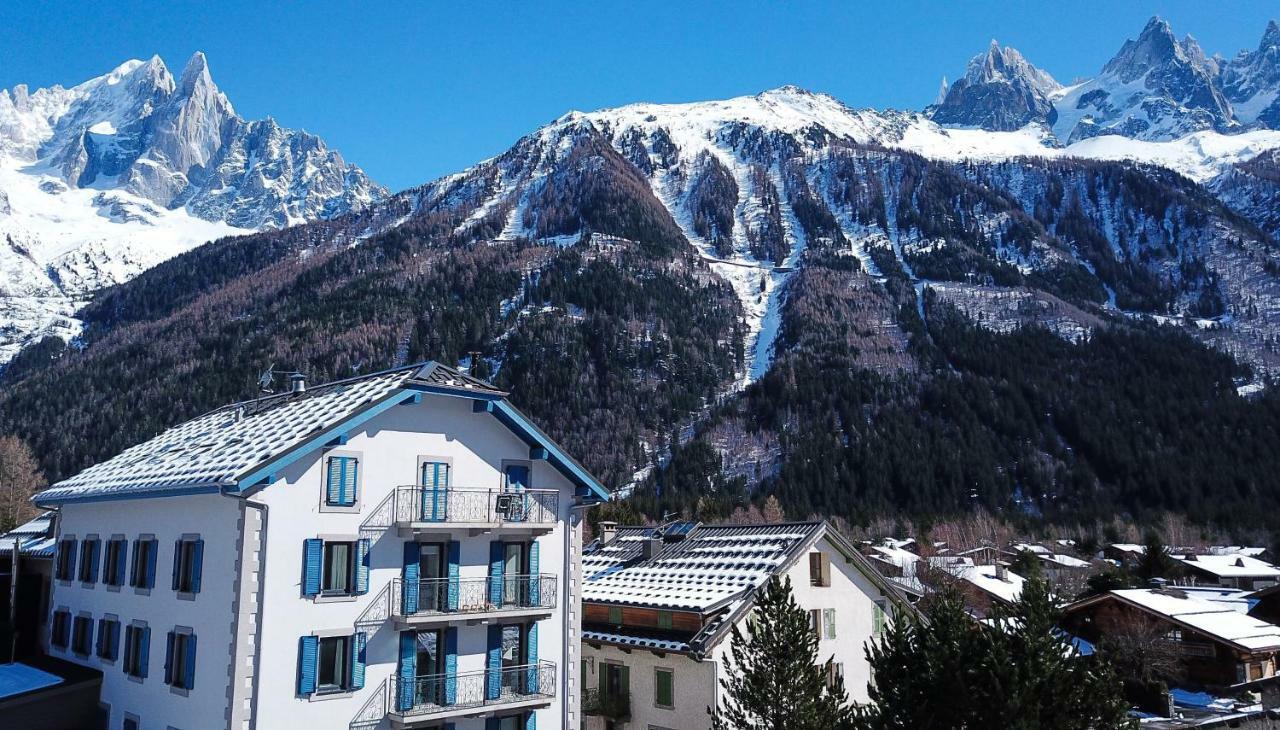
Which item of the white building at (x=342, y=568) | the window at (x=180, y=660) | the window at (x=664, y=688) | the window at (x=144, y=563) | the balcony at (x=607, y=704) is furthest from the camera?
the balcony at (x=607, y=704)

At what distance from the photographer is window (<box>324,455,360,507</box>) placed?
27.5m

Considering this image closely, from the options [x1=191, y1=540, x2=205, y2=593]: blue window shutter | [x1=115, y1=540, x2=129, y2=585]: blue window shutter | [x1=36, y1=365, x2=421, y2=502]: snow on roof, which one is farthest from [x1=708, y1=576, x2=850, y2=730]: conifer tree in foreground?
[x1=115, y1=540, x2=129, y2=585]: blue window shutter

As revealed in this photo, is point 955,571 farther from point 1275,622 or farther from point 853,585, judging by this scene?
point 853,585

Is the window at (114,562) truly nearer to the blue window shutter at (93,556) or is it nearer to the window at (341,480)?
the blue window shutter at (93,556)

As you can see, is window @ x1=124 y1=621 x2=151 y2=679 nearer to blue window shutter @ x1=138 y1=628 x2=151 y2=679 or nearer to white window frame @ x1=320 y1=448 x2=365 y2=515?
blue window shutter @ x1=138 y1=628 x2=151 y2=679

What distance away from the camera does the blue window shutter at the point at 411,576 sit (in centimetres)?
2809

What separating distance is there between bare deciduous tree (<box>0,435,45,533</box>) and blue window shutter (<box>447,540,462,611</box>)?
62.1 m

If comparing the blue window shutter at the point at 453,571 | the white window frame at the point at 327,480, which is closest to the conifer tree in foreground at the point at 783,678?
the blue window shutter at the point at 453,571

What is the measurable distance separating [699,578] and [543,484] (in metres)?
8.49

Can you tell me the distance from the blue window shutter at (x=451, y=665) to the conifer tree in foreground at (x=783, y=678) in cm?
828

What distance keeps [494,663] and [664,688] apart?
748 centimetres

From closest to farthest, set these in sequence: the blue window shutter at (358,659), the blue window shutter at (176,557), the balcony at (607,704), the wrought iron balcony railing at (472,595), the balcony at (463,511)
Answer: the blue window shutter at (358,659) → the blue window shutter at (176,557) → the wrought iron balcony railing at (472,595) → the balcony at (463,511) → the balcony at (607,704)

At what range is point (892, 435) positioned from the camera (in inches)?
7436

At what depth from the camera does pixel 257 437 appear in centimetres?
2945
